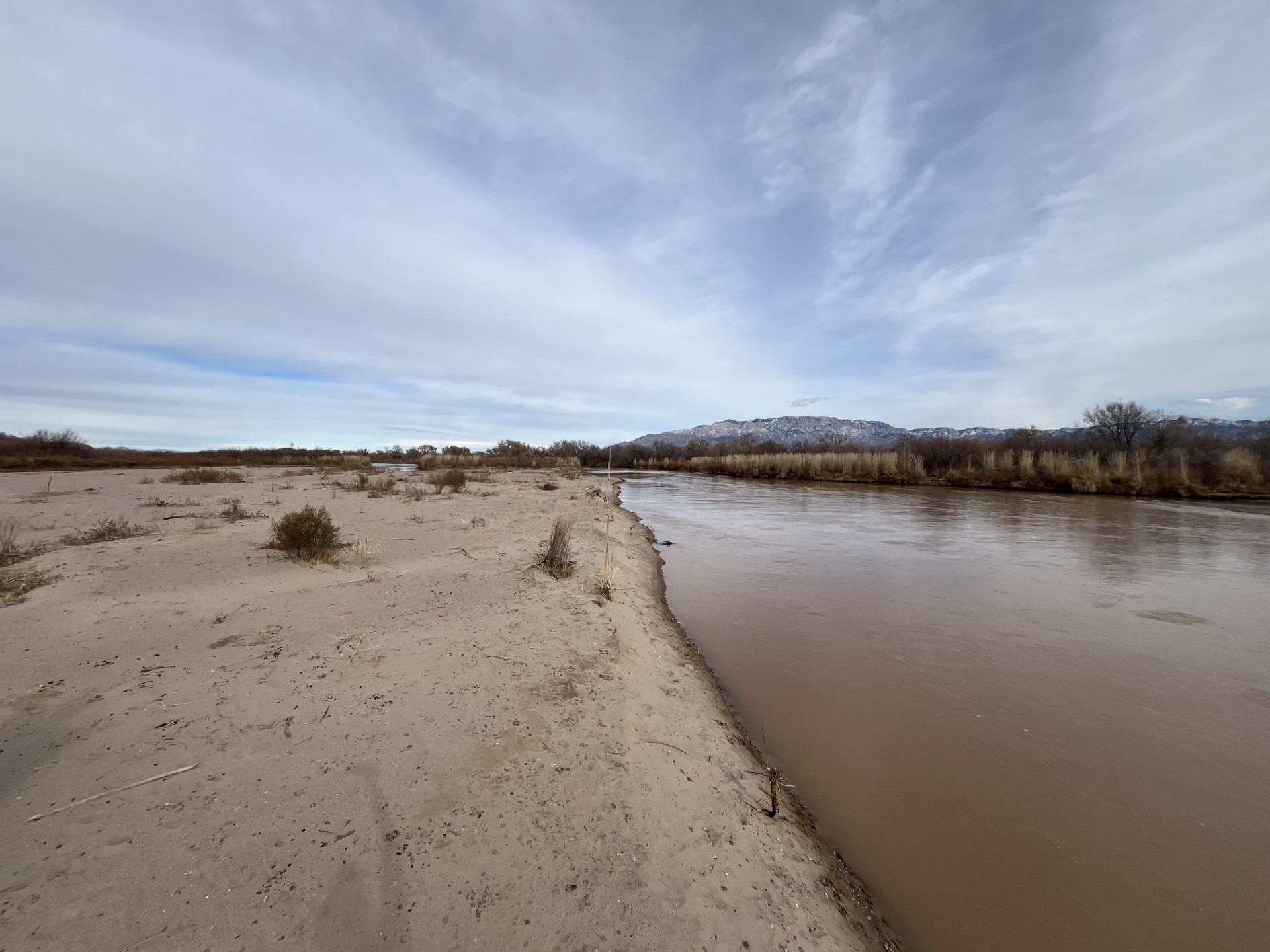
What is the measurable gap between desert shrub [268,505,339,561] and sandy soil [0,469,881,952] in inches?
49.2

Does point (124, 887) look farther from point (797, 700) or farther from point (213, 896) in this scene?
point (797, 700)

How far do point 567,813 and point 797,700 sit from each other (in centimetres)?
251

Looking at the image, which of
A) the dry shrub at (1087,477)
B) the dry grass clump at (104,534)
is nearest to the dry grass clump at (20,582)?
the dry grass clump at (104,534)

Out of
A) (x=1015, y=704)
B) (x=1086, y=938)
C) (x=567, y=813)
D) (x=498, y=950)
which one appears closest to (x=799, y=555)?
(x=1015, y=704)

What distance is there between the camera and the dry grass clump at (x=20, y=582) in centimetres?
414

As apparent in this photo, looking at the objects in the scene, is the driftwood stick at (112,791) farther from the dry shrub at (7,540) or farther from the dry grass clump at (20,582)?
the dry shrub at (7,540)

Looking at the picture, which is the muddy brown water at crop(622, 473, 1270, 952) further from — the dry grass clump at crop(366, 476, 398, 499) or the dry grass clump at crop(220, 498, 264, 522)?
the dry grass clump at crop(366, 476, 398, 499)

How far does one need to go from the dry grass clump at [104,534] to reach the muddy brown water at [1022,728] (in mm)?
8098

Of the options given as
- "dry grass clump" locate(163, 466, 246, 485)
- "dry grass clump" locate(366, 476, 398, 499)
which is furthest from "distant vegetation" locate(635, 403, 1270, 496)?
"dry grass clump" locate(163, 466, 246, 485)

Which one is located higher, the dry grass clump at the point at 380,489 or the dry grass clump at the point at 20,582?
the dry grass clump at the point at 380,489

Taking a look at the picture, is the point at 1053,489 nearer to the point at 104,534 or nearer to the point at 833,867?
the point at 833,867

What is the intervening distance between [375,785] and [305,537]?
4960 millimetres

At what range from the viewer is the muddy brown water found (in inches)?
87.9

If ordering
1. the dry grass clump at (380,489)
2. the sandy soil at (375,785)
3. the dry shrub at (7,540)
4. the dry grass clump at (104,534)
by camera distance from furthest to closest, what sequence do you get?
the dry grass clump at (380,489), the dry grass clump at (104,534), the dry shrub at (7,540), the sandy soil at (375,785)
